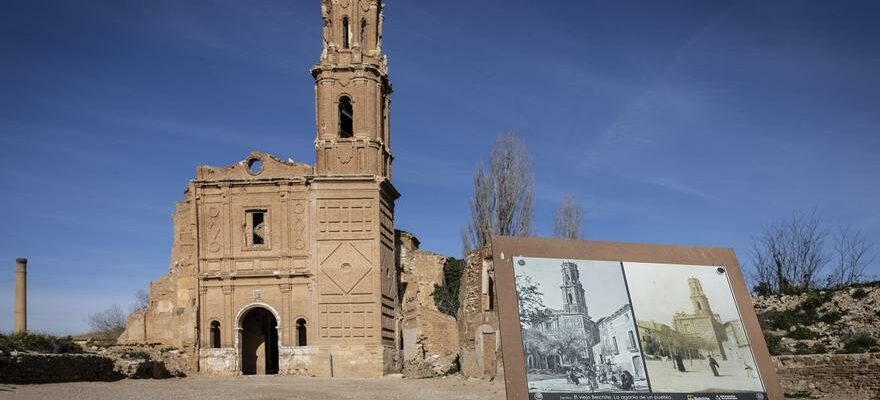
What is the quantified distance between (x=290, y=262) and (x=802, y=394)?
1911 cm

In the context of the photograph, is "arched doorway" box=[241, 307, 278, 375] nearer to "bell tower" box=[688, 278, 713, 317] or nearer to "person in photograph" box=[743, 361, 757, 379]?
"bell tower" box=[688, 278, 713, 317]

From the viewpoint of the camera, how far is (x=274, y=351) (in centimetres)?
3422

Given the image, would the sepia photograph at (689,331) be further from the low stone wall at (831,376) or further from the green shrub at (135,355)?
the green shrub at (135,355)

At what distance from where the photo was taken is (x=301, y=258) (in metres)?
31.2

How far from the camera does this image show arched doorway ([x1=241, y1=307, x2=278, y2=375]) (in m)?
32.5

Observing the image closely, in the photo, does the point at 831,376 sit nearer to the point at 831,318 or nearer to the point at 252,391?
the point at 831,318

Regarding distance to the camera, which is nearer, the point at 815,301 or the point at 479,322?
the point at 815,301

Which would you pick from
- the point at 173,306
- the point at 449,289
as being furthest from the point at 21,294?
the point at 449,289

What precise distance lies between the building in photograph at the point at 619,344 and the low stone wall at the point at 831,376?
9.85 m

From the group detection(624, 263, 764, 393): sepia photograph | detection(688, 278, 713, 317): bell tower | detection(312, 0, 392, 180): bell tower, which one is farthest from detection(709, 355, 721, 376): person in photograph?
detection(312, 0, 392, 180): bell tower

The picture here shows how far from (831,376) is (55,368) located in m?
17.7

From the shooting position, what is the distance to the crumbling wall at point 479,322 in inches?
955

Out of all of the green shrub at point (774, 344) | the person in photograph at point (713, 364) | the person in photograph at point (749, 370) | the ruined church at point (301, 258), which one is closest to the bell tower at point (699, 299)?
the person in photograph at point (713, 364)

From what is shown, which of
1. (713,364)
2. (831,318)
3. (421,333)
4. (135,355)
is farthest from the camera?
(421,333)
